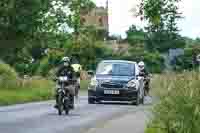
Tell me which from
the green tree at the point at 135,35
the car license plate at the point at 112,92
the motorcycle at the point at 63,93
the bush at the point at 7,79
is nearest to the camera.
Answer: the motorcycle at the point at 63,93

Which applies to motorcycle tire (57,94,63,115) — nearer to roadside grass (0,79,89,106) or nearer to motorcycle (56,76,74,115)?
motorcycle (56,76,74,115)

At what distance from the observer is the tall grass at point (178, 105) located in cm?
1296

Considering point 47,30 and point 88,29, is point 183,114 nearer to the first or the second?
point 47,30

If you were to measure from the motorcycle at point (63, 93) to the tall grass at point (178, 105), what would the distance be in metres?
9.90

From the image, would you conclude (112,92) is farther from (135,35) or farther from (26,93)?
(135,35)

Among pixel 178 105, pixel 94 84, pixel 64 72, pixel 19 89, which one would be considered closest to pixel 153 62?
pixel 19 89

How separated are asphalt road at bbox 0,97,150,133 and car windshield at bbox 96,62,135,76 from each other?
4140mm

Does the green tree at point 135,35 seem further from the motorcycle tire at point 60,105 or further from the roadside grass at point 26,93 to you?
the motorcycle tire at point 60,105

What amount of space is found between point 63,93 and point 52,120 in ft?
9.35

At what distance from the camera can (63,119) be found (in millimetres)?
22844

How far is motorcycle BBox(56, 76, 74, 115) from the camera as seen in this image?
81.8 ft

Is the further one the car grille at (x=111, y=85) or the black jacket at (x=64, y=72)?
the car grille at (x=111, y=85)

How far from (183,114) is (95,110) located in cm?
1452

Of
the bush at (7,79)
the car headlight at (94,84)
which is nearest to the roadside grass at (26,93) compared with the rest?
the bush at (7,79)
